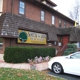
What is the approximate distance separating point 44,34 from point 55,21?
5.97 m

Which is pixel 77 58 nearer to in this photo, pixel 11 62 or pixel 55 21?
pixel 11 62

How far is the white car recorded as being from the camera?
7.96 meters

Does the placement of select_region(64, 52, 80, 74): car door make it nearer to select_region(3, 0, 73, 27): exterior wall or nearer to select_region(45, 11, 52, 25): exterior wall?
select_region(3, 0, 73, 27): exterior wall

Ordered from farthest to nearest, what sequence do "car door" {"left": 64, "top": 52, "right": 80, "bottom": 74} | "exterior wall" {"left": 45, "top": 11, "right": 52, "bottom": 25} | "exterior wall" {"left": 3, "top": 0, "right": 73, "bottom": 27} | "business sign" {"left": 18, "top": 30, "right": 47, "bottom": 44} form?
"exterior wall" {"left": 45, "top": 11, "right": 52, "bottom": 25} < "business sign" {"left": 18, "top": 30, "right": 47, "bottom": 44} < "exterior wall" {"left": 3, "top": 0, "right": 73, "bottom": 27} < "car door" {"left": 64, "top": 52, "right": 80, "bottom": 74}

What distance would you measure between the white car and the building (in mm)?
5231

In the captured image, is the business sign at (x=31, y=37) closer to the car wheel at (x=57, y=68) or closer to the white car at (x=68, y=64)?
the white car at (x=68, y=64)

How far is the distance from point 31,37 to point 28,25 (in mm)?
1407

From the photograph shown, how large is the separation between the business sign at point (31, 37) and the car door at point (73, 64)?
21.8 feet

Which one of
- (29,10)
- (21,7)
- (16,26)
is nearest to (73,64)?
(16,26)

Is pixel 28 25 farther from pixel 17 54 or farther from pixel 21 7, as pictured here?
pixel 17 54

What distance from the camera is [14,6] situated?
1427 cm

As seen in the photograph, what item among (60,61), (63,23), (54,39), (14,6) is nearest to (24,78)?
(60,61)

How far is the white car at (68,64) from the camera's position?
26.1 feet

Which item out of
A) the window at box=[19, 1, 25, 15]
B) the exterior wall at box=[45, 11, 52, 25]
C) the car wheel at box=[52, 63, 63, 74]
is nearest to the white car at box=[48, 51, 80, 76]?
the car wheel at box=[52, 63, 63, 74]
